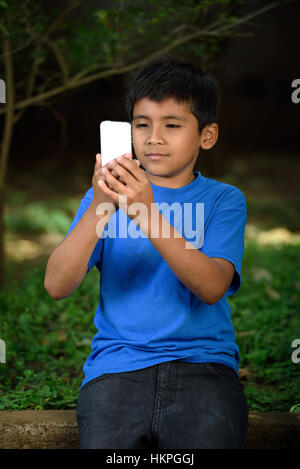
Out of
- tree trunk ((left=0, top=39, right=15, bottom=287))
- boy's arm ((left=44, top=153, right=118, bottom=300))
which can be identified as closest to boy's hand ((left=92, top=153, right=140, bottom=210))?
boy's arm ((left=44, top=153, right=118, bottom=300))

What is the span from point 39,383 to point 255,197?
5737mm

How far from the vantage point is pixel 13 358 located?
2.86 m

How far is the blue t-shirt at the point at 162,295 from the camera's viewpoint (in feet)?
6.06

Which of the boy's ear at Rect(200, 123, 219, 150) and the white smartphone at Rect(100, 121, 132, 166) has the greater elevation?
the boy's ear at Rect(200, 123, 219, 150)

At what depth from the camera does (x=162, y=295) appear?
1.89 meters

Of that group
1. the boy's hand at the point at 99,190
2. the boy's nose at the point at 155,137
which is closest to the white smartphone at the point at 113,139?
the boy's hand at the point at 99,190

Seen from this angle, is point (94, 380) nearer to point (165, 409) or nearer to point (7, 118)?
point (165, 409)

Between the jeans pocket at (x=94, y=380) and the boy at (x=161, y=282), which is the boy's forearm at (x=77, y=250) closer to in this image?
the boy at (x=161, y=282)

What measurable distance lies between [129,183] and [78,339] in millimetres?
1683

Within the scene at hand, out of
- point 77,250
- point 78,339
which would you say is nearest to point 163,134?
point 77,250

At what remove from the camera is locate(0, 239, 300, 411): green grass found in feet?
8.05

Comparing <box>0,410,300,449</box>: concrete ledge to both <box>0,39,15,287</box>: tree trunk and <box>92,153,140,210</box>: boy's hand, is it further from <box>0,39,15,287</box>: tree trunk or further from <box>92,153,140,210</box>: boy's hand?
<box>0,39,15,287</box>: tree trunk

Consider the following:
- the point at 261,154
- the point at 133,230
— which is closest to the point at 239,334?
the point at 133,230

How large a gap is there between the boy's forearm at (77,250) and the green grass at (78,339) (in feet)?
2.52
